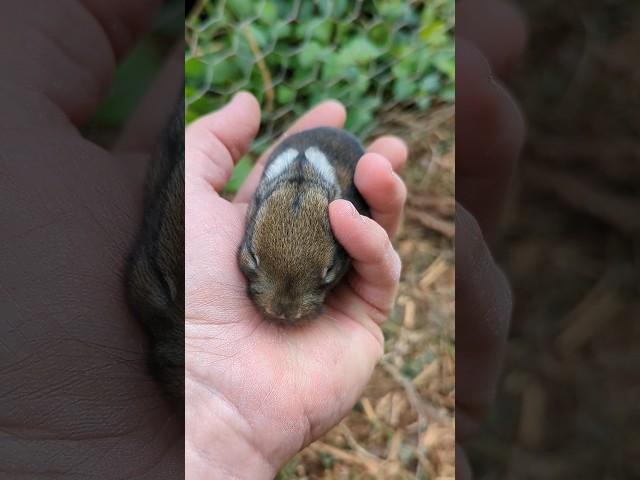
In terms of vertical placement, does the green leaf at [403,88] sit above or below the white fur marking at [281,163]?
above

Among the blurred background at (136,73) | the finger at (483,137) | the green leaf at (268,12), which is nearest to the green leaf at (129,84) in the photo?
the blurred background at (136,73)

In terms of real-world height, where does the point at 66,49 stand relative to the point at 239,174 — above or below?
above

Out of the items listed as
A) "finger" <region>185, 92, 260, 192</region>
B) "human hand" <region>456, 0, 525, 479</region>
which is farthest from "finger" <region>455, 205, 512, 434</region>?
"finger" <region>185, 92, 260, 192</region>

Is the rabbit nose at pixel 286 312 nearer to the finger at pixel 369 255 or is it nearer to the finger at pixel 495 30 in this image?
the finger at pixel 369 255

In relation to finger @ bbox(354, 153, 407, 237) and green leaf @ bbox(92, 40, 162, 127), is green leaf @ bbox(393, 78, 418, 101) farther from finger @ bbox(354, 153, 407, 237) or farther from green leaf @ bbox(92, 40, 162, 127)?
green leaf @ bbox(92, 40, 162, 127)

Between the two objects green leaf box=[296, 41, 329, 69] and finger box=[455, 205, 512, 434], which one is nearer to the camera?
finger box=[455, 205, 512, 434]

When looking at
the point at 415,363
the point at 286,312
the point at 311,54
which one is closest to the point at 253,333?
the point at 286,312

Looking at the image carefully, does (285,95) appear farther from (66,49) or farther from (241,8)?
(66,49)
